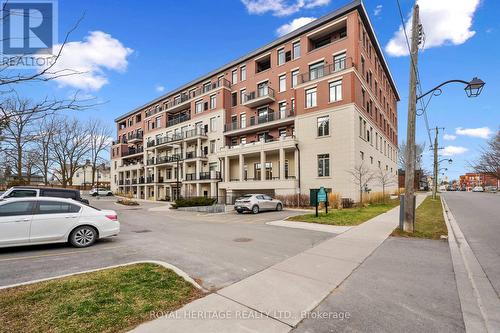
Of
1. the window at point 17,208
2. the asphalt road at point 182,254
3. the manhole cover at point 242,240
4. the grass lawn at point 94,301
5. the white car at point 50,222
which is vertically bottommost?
the manhole cover at point 242,240

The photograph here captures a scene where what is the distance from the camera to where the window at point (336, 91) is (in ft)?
81.6

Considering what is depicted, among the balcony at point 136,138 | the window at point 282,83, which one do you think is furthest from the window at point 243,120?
the balcony at point 136,138

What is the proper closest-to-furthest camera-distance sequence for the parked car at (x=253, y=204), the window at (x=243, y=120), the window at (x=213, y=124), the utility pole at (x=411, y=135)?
the utility pole at (x=411, y=135), the parked car at (x=253, y=204), the window at (x=243, y=120), the window at (x=213, y=124)

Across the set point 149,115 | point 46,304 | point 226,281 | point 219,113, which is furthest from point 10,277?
point 149,115

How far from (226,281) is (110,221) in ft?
18.9

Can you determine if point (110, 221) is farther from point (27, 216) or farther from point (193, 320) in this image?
point (193, 320)

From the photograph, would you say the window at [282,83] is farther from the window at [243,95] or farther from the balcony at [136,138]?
the balcony at [136,138]

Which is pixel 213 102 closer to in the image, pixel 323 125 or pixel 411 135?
pixel 323 125

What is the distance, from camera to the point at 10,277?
5281mm

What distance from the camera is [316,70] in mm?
26469

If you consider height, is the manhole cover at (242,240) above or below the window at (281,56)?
below

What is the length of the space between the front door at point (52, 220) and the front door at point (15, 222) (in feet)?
0.51
